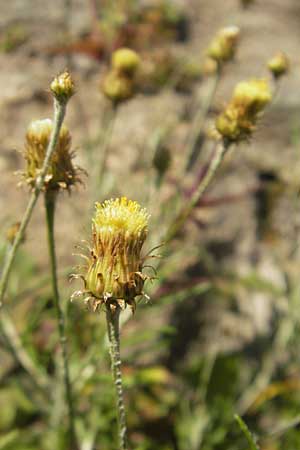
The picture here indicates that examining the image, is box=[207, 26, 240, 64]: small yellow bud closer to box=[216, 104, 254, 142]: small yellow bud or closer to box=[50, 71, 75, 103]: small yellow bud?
box=[216, 104, 254, 142]: small yellow bud

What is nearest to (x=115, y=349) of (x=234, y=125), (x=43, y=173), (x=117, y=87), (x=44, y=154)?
(x=43, y=173)

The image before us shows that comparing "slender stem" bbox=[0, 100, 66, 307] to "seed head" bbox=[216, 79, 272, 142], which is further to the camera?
"seed head" bbox=[216, 79, 272, 142]

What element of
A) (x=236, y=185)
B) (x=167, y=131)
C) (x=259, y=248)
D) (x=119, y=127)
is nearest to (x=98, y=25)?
(x=119, y=127)

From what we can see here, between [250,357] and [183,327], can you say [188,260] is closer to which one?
[183,327]

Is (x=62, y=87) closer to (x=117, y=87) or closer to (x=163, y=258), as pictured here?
(x=163, y=258)

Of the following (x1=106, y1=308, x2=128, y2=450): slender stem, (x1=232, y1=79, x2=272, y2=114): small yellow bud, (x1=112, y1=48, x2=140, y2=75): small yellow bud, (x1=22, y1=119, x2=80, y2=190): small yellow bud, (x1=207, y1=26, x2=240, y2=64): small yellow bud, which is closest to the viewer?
(x1=106, y1=308, x2=128, y2=450): slender stem

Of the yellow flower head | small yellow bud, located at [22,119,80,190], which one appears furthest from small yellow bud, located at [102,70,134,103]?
the yellow flower head
